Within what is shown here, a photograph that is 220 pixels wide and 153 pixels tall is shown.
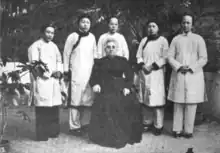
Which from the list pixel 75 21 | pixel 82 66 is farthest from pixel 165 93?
pixel 75 21

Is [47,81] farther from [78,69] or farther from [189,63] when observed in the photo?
[189,63]

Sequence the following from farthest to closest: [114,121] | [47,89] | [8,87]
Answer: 1. [47,89]
2. [114,121]
3. [8,87]

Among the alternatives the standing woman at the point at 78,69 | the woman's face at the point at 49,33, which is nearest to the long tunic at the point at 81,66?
the standing woman at the point at 78,69

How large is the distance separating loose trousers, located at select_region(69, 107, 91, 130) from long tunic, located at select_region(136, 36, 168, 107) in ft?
2.22

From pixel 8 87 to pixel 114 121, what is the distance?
4.15ft

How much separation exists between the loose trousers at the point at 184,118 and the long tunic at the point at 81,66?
1039mm

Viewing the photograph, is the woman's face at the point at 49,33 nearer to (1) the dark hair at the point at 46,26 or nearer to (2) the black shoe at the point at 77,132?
(1) the dark hair at the point at 46,26

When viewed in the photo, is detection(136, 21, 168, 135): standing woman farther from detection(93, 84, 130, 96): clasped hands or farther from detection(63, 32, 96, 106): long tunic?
detection(63, 32, 96, 106): long tunic

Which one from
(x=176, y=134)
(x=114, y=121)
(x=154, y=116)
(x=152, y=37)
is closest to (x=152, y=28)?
(x=152, y=37)

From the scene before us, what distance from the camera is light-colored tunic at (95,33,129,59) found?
4.82 metres

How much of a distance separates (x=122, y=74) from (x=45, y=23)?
3.56 feet

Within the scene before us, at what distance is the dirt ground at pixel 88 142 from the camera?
475 cm

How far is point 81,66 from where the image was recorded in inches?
195

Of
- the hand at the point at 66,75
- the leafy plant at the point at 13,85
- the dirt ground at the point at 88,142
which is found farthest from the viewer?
the hand at the point at 66,75
